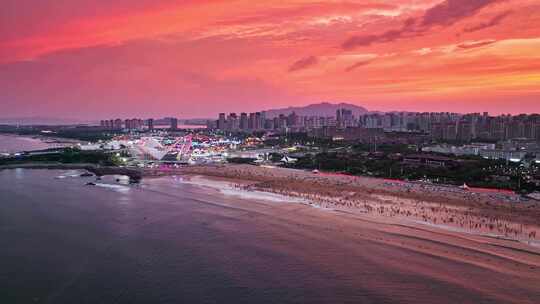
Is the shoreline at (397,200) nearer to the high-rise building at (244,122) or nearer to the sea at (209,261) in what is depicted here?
the sea at (209,261)

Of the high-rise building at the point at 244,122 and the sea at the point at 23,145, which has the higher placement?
the high-rise building at the point at 244,122

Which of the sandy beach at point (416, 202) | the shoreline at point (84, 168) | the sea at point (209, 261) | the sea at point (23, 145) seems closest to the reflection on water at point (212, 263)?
the sea at point (209, 261)

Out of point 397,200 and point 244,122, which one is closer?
point 397,200

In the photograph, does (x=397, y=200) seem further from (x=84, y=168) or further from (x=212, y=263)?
(x=84, y=168)

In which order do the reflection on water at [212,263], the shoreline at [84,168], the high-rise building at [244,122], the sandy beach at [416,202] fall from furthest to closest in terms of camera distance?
1. the high-rise building at [244,122]
2. the shoreline at [84,168]
3. the sandy beach at [416,202]
4. the reflection on water at [212,263]

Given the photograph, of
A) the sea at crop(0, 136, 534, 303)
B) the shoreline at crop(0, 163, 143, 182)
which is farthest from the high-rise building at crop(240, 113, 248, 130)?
the sea at crop(0, 136, 534, 303)

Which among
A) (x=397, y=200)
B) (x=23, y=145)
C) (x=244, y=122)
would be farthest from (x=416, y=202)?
(x=244, y=122)
